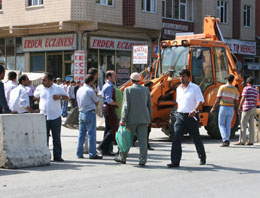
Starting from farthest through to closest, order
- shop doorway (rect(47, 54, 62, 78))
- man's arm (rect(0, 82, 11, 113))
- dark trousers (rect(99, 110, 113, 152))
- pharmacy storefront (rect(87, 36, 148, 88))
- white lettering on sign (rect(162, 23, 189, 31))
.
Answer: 1. white lettering on sign (rect(162, 23, 189, 31))
2. shop doorway (rect(47, 54, 62, 78))
3. pharmacy storefront (rect(87, 36, 148, 88))
4. dark trousers (rect(99, 110, 113, 152))
5. man's arm (rect(0, 82, 11, 113))

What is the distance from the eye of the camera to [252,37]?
39656 millimetres

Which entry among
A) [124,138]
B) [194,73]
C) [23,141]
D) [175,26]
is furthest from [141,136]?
[175,26]

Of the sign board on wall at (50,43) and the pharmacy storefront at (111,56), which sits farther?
the pharmacy storefront at (111,56)


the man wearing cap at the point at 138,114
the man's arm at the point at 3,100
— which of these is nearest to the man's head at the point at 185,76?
the man wearing cap at the point at 138,114

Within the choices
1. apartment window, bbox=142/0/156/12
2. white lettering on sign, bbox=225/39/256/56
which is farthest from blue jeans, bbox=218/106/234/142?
white lettering on sign, bbox=225/39/256/56

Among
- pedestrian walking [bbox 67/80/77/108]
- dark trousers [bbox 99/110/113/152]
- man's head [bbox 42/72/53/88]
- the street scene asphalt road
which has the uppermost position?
man's head [bbox 42/72/53/88]

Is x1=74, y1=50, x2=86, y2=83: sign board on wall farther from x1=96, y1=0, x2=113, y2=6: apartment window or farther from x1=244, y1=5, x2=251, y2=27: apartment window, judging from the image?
x1=244, y1=5, x2=251, y2=27: apartment window

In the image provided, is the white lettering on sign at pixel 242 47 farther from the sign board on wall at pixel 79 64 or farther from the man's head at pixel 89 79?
the man's head at pixel 89 79

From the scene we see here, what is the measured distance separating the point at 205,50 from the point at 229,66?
110cm

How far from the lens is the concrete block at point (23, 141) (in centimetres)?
984

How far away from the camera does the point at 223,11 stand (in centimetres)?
3700

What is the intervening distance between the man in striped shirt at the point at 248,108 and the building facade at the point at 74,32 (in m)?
14.8

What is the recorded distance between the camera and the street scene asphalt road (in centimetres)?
766

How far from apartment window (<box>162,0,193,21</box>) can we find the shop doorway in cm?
706
